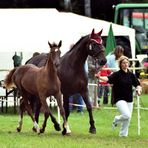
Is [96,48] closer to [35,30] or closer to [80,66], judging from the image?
[80,66]

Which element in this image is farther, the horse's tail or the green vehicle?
the green vehicle

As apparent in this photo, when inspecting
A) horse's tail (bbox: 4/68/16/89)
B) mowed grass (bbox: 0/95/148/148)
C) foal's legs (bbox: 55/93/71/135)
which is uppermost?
horse's tail (bbox: 4/68/16/89)

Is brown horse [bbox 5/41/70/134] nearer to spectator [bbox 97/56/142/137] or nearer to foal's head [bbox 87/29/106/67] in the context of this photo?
foal's head [bbox 87/29/106/67]

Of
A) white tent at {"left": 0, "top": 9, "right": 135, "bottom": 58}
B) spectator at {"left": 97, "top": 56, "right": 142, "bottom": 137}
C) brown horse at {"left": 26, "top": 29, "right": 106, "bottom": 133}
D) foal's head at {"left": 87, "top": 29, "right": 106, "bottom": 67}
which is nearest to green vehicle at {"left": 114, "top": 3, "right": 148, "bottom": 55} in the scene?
white tent at {"left": 0, "top": 9, "right": 135, "bottom": 58}

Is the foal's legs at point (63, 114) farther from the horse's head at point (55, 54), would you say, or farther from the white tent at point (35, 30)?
the white tent at point (35, 30)

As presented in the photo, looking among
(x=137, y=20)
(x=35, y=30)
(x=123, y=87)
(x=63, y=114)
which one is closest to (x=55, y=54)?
(x=63, y=114)

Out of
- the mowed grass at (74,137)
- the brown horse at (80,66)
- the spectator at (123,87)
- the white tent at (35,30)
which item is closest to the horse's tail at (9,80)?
the mowed grass at (74,137)

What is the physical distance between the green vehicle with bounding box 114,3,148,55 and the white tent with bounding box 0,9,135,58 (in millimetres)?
19539

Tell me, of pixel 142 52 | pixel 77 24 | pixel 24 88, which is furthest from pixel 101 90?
pixel 142 52

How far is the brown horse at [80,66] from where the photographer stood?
15.9 meters

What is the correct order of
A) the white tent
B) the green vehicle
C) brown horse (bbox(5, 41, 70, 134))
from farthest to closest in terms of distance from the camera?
the green vehicle, the white tent, brown horse (bbox(5, 41, 70, 134))

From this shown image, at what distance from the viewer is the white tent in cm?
2248

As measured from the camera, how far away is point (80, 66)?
53.2 feet

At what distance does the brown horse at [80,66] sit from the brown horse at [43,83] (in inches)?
21.8
